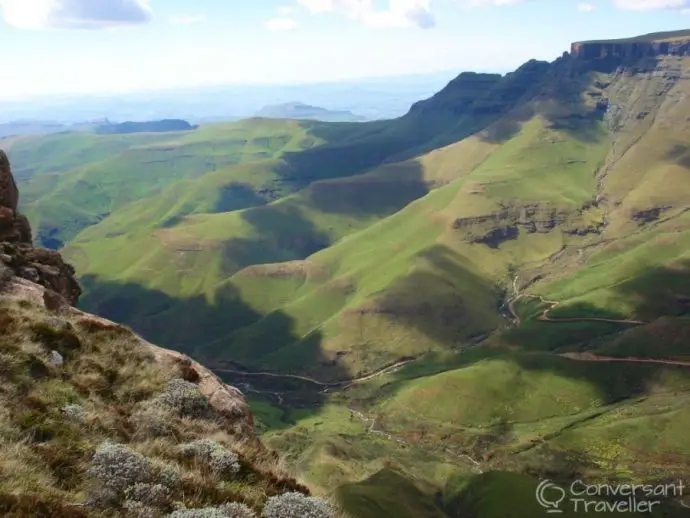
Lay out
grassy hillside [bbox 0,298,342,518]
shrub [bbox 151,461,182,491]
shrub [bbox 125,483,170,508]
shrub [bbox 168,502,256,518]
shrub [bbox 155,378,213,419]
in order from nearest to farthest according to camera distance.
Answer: shrub [bbox 168,502,256,518] < grassy hillside [bbox 0,298,342,518] < shrub [bbox 125,483,170,508] < shrub [bbox 151,461,182,491] < shrub [bbox 155,378,213,419]

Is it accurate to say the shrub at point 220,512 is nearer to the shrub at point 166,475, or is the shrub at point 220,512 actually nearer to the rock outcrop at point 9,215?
the shrub at point 166,475

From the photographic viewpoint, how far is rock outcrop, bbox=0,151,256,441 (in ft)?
96.2

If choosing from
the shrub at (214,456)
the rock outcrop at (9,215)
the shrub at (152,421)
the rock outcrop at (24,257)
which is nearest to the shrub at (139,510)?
the shrub at (214,456)

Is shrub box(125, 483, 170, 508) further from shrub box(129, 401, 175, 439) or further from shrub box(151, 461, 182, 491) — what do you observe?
shrub box(129, 401, 175, 439)

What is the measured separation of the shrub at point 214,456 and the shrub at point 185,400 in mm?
4809

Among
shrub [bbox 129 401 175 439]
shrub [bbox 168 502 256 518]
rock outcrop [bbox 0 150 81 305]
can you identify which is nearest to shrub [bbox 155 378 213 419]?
shrub [bbox 129 401 175 439]

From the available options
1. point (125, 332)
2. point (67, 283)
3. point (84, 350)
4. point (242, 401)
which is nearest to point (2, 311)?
point (84, 350)

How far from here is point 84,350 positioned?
27938 millimetres

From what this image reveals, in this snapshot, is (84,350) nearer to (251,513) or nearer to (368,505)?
(251,513)

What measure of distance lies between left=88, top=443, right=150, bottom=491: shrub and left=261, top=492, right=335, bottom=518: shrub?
392 cm

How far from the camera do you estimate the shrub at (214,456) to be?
20386mm

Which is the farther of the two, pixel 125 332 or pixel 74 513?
pixel 125 332

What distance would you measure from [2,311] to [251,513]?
57.5 feet

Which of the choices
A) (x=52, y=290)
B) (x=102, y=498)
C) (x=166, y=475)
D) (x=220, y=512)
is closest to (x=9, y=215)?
(x=52, y=290)
